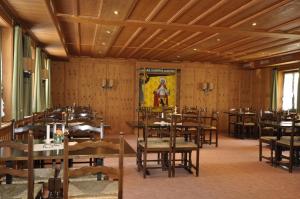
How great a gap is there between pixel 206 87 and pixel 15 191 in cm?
1028

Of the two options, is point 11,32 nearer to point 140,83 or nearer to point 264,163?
point 264,163

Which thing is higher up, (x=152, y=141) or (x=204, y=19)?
(x=204, y=19)

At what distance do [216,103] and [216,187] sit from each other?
8.07 metres

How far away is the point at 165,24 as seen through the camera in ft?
19.3

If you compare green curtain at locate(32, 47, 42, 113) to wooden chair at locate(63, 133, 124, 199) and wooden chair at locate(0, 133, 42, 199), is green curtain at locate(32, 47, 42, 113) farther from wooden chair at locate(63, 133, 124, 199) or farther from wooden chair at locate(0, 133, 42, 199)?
wooden chair at locate(63, 133, 124, 199)

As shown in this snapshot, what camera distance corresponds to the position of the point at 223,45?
27.4 ft

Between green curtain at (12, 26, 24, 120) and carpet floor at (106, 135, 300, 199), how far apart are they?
2.11 m

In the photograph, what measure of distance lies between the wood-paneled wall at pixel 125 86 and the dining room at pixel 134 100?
1.6 inches

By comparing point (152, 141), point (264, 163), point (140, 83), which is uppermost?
point (140, 83)

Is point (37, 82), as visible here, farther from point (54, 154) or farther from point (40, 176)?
point (54, 154)

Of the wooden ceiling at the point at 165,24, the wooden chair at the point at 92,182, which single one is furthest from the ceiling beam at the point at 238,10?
the wooden chair at the point at 92,182

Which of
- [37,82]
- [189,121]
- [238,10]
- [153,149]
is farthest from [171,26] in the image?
[37,82]

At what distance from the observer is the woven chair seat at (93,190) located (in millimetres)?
2621

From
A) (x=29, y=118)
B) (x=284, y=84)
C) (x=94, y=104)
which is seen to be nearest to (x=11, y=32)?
(x=29, y=118)
